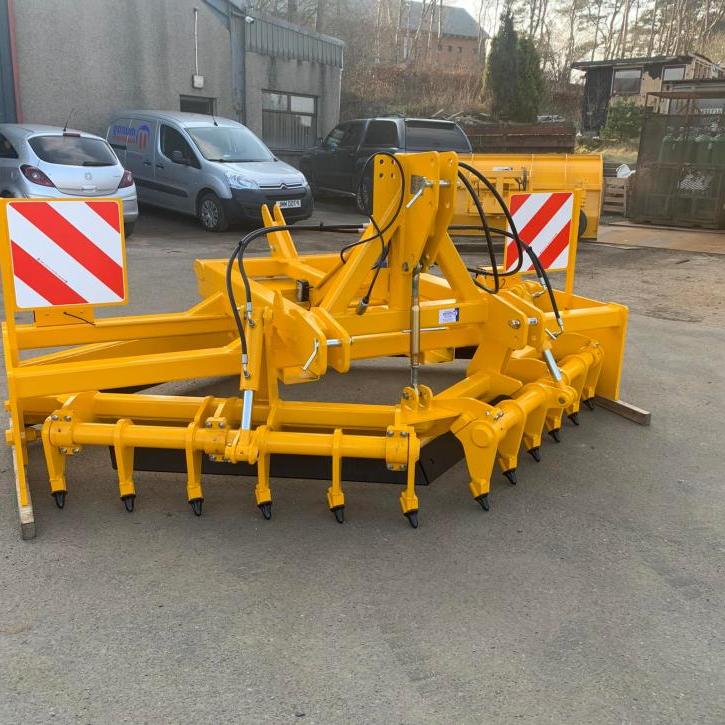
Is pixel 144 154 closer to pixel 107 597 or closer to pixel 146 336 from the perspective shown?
pixel 146 336

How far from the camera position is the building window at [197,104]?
56.2 feet

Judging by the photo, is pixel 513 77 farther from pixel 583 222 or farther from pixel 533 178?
pixel 533 178

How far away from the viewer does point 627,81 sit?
106ft

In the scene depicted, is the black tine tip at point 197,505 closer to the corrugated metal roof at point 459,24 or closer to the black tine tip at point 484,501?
the black tine tip at point 484,501

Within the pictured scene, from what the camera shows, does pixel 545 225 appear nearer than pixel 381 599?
No

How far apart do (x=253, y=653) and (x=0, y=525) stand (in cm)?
151

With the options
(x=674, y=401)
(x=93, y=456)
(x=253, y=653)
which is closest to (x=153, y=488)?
(x=93, y=456)

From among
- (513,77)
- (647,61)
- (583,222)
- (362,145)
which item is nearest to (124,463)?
(583,222)

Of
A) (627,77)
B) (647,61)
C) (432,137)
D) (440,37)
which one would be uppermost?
(440,37)

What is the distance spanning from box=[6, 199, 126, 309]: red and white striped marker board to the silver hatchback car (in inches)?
289

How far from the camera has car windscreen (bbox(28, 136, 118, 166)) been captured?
10.5 meters

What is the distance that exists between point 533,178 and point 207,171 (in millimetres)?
5391

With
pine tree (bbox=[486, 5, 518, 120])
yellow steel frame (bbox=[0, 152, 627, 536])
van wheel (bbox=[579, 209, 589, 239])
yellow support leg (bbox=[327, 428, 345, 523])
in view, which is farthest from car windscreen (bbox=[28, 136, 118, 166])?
pine tree (bbox=[486, 5, 518, 120])

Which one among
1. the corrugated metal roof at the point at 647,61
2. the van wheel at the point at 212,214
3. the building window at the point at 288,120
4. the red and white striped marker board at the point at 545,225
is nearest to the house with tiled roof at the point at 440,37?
the corrugated metal roof at the point at 647,61
